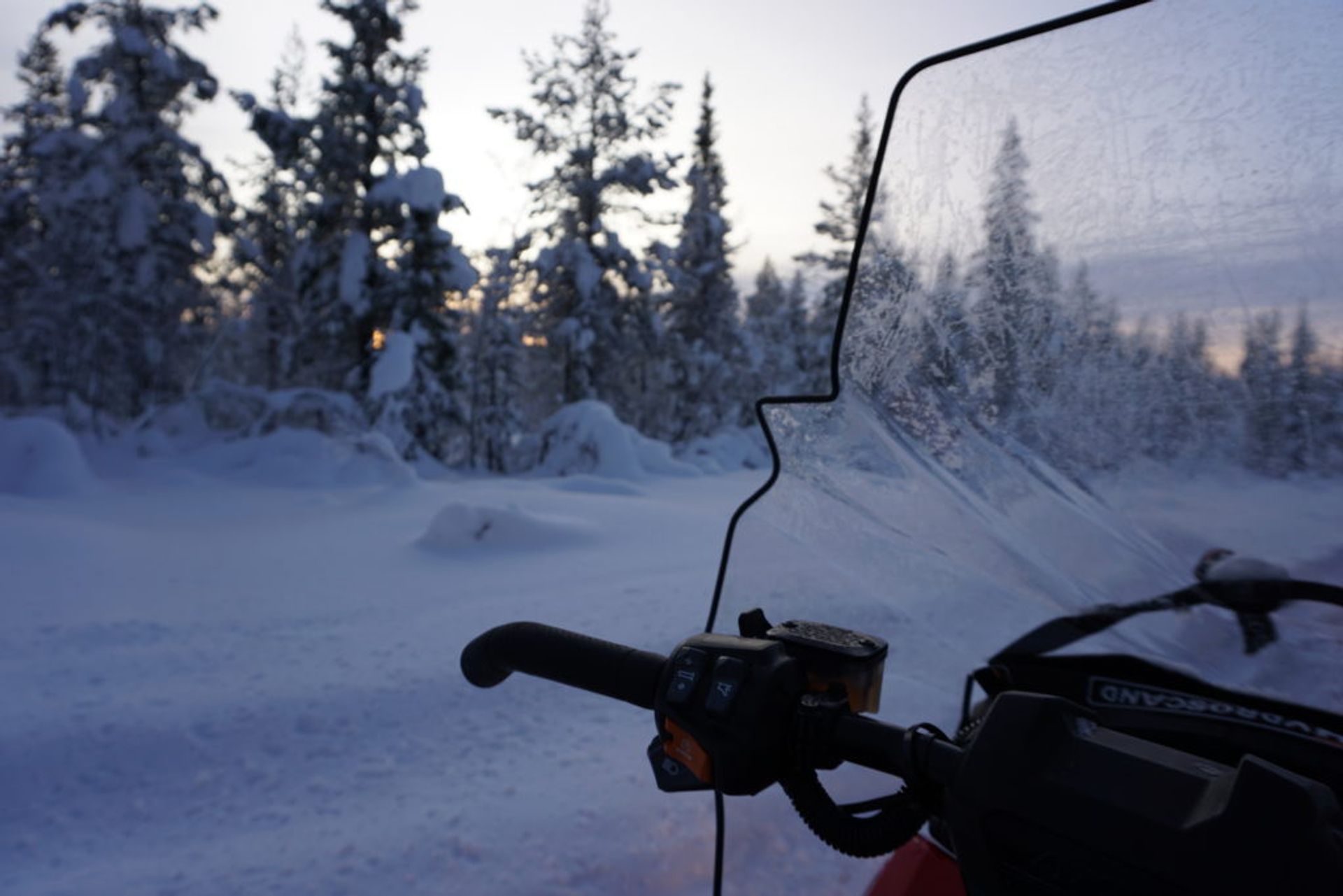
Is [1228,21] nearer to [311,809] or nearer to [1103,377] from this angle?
[1103,377]

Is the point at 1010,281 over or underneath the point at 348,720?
over

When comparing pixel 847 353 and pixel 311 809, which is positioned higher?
pixel 847 353

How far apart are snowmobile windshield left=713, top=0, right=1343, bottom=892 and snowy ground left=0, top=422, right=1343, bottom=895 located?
0.08 metres

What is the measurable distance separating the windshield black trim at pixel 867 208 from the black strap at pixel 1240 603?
24.9 inches

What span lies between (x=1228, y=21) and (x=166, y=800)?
3.34 metres

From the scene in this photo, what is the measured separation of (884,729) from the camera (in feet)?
2.96

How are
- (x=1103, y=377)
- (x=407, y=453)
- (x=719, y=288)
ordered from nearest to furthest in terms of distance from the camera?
(x=1103, y=377) < (x=407, y=453) < (x=719, y=288)

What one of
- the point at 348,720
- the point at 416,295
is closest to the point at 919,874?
the point at 348,720

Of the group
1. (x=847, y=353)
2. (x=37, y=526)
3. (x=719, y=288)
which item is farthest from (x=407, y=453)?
(x=847, y=353)

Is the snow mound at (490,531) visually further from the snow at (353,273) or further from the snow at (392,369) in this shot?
the snow at (353,273)

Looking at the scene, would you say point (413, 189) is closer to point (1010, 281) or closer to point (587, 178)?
point (587, 178)

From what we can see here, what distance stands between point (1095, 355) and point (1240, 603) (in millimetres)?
456

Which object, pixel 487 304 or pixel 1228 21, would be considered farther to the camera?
pixel 487 304

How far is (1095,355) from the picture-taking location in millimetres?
A: 1364
